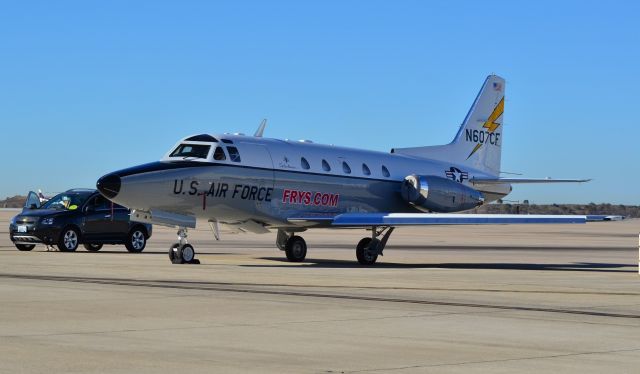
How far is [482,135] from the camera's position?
126 feet

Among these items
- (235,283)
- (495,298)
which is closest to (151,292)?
(235,283)

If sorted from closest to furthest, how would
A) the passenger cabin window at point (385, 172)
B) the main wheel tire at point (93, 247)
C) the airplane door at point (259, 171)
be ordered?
1. the airplane door at point (259, 171)
2. the passenger cabin window at point (385, 172)
3. the main wheel tire at point (93, 247)

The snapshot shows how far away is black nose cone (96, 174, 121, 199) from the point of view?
1046 inches

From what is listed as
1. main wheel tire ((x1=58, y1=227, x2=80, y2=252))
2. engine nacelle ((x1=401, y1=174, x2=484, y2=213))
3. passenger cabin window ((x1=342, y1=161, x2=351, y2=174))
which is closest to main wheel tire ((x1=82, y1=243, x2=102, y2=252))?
main wheel tire ((x1=58, y1=227, x2=80, y2=252))

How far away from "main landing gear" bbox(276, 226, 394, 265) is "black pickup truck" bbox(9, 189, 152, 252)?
21.6 feet

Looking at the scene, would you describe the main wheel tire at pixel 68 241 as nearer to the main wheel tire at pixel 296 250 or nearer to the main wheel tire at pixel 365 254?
the main wheel tire at pixel 296 250

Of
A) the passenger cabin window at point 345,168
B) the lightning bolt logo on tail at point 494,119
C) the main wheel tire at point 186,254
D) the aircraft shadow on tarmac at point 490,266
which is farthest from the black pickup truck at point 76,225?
the lightning bolt logo on tail at point 494,119

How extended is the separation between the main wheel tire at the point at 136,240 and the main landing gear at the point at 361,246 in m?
6.37

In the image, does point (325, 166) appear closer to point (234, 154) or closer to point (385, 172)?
point (385, 172)

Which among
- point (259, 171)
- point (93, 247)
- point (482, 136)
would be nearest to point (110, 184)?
point (259, 171)

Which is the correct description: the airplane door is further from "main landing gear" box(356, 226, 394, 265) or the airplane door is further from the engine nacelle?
the engine nacelle

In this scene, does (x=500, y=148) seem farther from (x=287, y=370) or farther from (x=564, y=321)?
(x=287, y=370)

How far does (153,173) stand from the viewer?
27188 mm

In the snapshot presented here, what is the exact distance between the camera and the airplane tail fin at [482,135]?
123 feet
